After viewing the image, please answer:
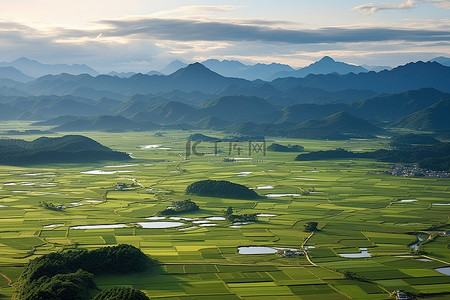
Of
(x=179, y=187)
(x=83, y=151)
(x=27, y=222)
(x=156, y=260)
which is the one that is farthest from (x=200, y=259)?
(x=83, y=151)

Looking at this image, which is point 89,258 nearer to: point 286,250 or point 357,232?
point 286,250

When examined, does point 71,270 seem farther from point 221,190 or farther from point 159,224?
point 221,190

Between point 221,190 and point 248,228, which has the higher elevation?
point 248,228

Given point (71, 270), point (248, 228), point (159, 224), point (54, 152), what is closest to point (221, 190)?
point (159, 224)

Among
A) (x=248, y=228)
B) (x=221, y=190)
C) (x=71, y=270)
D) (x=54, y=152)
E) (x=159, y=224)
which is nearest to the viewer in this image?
(x=71, y=270)

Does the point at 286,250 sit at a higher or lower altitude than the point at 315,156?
higher

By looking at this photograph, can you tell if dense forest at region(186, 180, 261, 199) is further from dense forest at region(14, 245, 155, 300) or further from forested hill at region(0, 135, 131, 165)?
forested hill at region(0, 135, 131, 165)

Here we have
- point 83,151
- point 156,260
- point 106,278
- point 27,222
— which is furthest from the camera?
point 83,151

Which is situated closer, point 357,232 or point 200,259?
point 200,259

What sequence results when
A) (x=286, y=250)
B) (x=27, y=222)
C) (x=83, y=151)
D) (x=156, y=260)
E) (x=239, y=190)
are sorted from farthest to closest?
(x=83, y=151) → (x=239, y=190) → (x=27, y=222) → (x=286, y=250) → (x=156, y=260)
